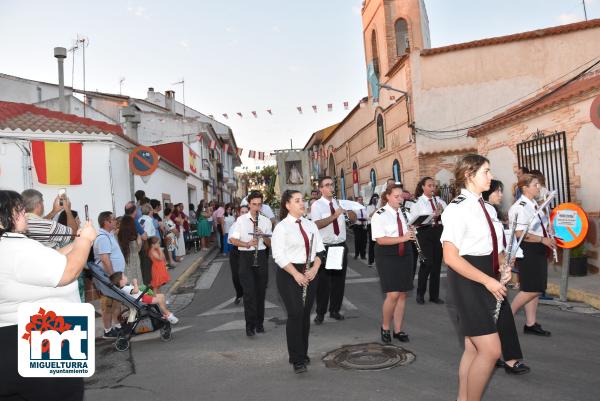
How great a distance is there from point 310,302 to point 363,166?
2864 cm

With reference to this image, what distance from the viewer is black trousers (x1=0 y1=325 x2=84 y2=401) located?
8.22 ft

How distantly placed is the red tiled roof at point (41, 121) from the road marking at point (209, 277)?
4091mm

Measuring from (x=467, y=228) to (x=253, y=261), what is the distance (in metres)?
3.75

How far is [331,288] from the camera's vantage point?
723 centimetres

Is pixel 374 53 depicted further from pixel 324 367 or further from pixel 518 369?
pixel 518 369

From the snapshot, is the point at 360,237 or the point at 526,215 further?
the point at 360,237

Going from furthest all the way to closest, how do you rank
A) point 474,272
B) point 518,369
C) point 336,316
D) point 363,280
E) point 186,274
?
point 186,274 → point 363,280 → point 336,316 → point 518,369 → point 474,272

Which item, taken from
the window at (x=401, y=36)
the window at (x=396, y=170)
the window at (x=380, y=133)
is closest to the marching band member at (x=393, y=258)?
the window at (x=396, y=170)

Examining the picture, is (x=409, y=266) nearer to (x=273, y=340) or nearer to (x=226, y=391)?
(x=273, y=340)

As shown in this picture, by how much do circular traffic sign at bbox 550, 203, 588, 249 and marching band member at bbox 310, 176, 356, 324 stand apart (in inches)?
123

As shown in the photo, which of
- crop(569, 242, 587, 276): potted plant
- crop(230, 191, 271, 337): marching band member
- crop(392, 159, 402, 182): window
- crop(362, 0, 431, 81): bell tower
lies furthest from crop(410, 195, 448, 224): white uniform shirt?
crop(362, 0, 431, 81): bell tower

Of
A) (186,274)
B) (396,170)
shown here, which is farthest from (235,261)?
(396,170)

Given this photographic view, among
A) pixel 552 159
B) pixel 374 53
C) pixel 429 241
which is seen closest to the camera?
pixel 429 241

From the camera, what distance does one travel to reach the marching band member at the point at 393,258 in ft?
18.9
